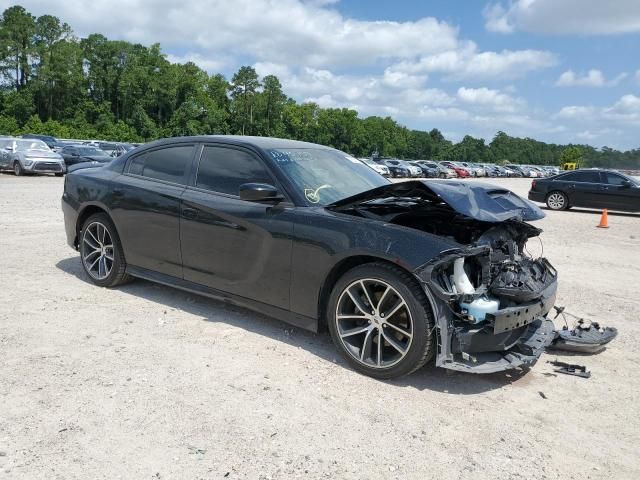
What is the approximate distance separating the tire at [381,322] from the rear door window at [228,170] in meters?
1.18

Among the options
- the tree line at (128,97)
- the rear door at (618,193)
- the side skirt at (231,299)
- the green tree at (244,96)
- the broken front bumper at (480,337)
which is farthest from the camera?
the green tree at (244,96)

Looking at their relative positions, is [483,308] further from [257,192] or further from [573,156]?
[573,156]

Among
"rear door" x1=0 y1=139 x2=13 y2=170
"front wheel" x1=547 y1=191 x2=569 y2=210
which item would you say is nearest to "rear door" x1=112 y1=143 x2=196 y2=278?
"front wheel" x1=547 y1=191 x2=569 y2=210

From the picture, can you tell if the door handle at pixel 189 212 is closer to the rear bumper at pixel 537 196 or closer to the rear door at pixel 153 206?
the rear door at pixel 153 206

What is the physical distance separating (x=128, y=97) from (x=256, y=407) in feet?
289

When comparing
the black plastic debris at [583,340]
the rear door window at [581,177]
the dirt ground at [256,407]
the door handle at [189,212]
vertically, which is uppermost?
the rear door window at [581,177]

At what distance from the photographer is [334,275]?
3949 millimetres

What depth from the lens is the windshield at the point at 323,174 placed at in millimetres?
4371

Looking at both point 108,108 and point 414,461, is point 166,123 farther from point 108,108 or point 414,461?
point 414,461

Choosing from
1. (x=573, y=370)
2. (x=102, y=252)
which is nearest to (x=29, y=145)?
(x=102, y=252)

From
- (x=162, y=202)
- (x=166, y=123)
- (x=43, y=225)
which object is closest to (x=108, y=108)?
(x=166, y=123)

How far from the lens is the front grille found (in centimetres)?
2347

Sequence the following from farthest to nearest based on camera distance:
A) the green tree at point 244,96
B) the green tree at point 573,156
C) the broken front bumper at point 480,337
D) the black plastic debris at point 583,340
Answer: the green tree at point 573,156 → the green tree at point 244,96 → the black plastic debris at point 583,340 → the broken front bumper at point 480,337

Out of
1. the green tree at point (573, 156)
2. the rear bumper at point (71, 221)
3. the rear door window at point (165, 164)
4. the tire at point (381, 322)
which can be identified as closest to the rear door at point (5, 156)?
the rear bumper at point (71, 221)
